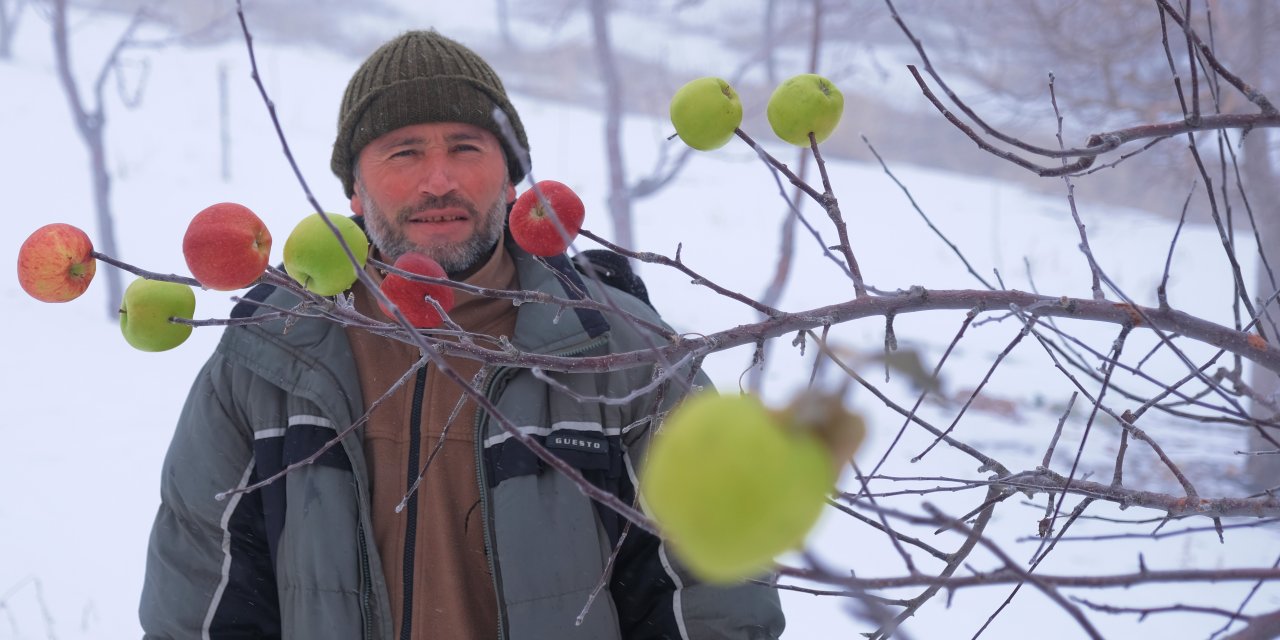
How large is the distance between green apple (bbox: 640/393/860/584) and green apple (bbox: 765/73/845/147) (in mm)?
750

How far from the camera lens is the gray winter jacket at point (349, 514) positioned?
59.1 inches

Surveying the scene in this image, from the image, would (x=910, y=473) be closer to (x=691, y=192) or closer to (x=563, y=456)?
(x=563, y=456)

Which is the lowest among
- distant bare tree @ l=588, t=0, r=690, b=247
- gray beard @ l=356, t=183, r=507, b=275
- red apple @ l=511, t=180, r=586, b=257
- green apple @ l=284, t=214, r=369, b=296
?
green apple @ l=284, t=214, r=369, b=296

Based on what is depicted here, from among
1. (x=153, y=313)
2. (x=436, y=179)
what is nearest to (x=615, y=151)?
(x=436, y=179)

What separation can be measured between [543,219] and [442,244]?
0.57 meters

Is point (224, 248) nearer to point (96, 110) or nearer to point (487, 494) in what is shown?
point (487, 494)

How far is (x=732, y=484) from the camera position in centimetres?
31

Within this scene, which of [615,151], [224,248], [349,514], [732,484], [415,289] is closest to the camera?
[732,484]

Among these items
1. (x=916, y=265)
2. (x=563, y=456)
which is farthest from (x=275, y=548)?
(x=916, y=265)

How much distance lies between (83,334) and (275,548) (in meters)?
5.48

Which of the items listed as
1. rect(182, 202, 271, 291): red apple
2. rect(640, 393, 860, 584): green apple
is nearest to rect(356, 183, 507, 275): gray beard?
rect(182, 202, 271, 291): red apple

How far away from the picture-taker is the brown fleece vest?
156 cm

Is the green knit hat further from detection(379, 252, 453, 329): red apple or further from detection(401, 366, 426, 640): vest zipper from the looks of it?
detection(379, 252, 453, 329): red apple

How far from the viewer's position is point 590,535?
1.52 meters
